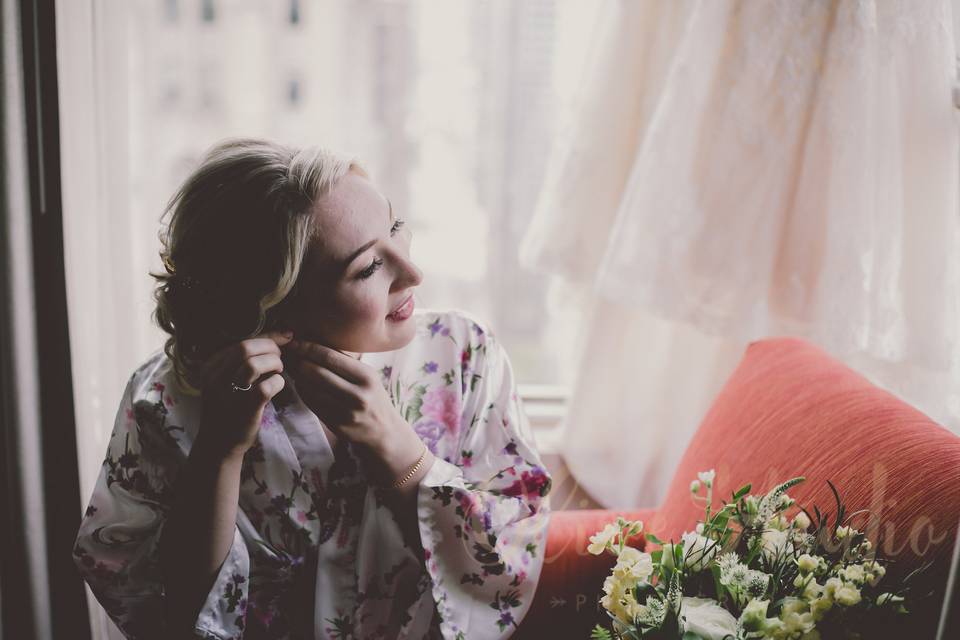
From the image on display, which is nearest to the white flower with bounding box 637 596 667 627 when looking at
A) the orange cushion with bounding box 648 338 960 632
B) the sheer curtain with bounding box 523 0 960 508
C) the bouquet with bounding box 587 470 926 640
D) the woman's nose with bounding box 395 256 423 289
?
the bouquet with bounding box 587 470 926 640

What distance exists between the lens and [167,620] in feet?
3.30

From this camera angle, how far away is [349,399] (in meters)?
0.96

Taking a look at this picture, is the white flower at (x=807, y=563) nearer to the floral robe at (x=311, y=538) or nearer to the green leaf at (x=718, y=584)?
the green leaf at (x=718, y=584)

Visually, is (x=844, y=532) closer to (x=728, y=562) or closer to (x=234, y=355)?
(x=728, y=562)

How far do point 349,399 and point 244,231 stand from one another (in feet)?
0.81

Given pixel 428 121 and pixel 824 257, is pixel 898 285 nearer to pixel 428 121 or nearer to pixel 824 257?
pixel 824 257

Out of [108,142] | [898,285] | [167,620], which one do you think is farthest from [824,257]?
[108,142]

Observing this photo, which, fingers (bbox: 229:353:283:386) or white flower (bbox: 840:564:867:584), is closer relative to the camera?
white flower (bbox: 840:564:867:584)

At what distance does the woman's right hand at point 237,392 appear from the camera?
0.92m

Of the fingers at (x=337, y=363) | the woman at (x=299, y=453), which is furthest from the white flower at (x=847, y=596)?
the fingers at (x=337, y=363)

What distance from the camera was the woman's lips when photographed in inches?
39.9

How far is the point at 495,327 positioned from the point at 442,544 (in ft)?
3.76

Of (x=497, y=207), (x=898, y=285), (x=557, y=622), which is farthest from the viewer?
(x=497, y=207)

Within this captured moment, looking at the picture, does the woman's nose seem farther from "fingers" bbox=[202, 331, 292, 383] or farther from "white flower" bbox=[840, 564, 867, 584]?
"white flower" bbox=[840, 564, 867, 584]
